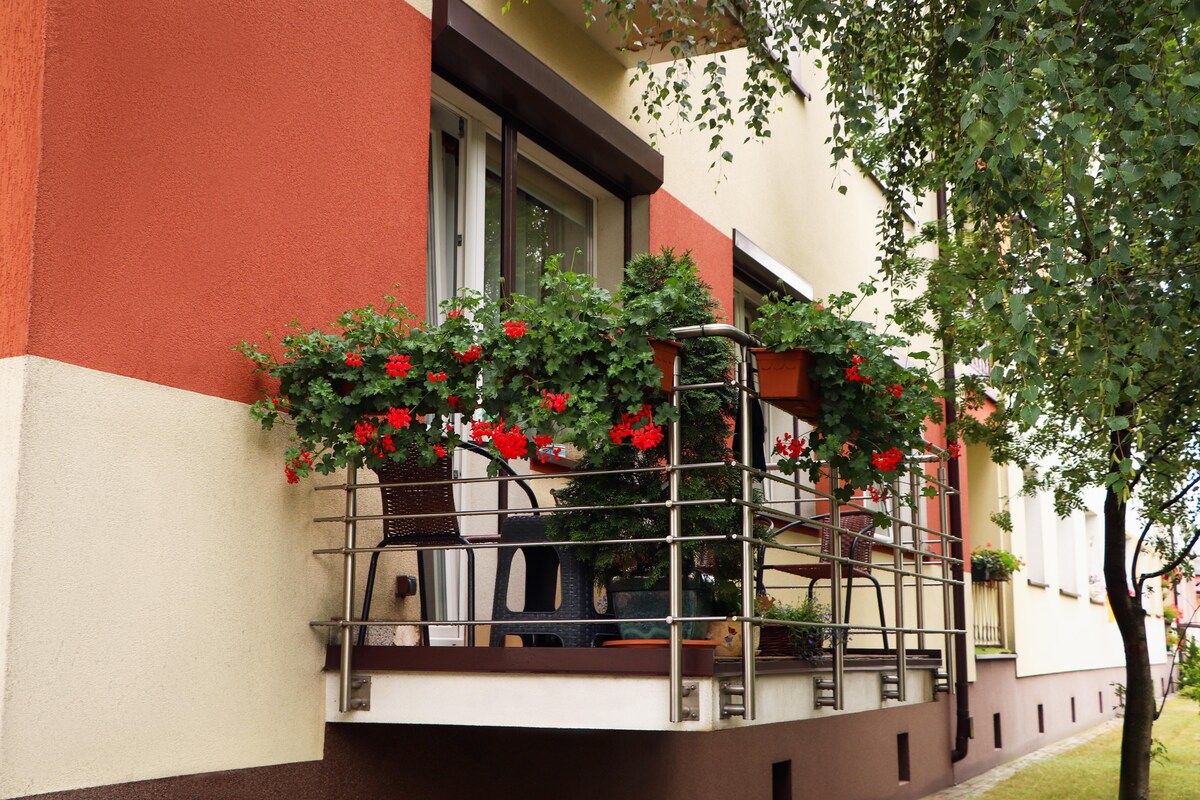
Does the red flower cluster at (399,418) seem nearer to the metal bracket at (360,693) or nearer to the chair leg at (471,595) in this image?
the chair leg at (471,595)

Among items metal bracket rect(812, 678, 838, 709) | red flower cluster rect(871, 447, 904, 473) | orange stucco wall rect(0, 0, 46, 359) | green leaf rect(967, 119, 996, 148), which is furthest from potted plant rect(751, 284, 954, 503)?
orange stucco wall rect(0, 0, 46, 359)

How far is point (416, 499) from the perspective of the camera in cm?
504

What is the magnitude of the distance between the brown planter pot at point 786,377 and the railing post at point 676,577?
38 cm

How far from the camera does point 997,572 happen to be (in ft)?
47.0

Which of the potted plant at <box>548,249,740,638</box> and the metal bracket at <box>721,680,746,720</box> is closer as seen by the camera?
the metal bracket at <box>721,680,746,720</box>

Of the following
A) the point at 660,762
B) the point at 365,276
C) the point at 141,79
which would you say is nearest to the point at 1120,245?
the point at 365,276

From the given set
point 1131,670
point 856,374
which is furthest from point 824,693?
point 1131,670

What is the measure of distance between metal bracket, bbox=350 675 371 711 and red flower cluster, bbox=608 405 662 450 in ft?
4.54

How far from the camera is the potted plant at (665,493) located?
481 centimetres

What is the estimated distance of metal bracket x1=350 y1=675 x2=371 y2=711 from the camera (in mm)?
4809

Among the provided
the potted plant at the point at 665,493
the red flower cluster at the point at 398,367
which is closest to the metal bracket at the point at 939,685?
the potted plant at the point at 665,493

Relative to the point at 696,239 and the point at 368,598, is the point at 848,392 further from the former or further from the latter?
the point at 696,239

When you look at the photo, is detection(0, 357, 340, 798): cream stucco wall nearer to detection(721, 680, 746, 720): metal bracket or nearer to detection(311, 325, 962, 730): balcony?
detection(311, 325, 962, 730): balcony

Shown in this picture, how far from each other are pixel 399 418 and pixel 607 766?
296 cm
